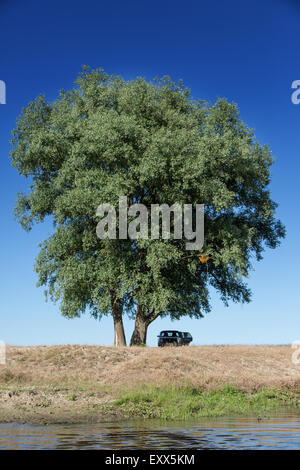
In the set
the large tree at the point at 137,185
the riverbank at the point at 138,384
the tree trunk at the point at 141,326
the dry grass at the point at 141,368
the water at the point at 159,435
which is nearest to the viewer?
the water at the point at 159,435

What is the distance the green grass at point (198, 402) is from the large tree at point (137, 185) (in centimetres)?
1206

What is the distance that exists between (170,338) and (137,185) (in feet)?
42.4

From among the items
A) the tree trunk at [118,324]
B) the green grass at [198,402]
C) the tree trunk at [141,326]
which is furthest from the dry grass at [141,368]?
the tree trunk at [118,324]

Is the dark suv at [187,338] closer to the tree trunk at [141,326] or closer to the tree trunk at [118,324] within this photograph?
the tree trunk at [141,326]

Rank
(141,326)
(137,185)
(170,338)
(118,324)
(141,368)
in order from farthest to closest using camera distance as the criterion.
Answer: (170,338) → (118,324) → (141,326) → (137,185) → (141,368)

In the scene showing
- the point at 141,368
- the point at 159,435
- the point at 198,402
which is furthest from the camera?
the point at 141,368

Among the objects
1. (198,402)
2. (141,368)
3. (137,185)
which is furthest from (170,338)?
(198,402)

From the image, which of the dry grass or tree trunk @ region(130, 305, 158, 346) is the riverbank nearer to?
the dry grass

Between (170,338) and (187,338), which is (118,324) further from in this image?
(187,338)

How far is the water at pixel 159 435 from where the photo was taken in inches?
504

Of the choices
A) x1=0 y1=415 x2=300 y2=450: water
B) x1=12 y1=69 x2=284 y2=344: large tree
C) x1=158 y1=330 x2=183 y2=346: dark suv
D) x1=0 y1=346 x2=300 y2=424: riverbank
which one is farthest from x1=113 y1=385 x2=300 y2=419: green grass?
x1=158 y1=330 x2=183 y2=346: dark suv

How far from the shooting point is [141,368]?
25.3 meters
